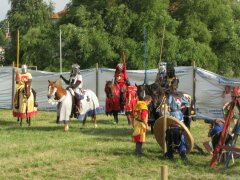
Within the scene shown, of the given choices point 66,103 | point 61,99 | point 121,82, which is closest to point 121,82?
point 121,82

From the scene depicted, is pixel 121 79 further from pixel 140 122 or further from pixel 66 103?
pixel 140 122

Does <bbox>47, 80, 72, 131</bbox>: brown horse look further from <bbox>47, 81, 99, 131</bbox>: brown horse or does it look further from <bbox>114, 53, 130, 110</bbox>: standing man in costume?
<bbox>114, 53, 130, 110</bbox>: standing man in costume

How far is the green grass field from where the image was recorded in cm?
889

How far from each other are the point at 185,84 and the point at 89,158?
7.93 meters

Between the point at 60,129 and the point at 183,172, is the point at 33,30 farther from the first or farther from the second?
the point at 183,172

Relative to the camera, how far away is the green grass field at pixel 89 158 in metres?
8.89

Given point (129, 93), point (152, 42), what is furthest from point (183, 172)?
point (152, 42)

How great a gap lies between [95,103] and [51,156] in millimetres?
4853

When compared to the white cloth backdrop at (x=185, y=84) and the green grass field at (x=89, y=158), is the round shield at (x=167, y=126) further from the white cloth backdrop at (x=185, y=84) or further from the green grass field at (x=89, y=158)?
the white cloth backdrop at (x=185, y=84)

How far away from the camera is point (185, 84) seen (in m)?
17.4

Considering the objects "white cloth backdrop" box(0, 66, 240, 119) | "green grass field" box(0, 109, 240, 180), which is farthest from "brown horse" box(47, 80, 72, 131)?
"white cloth backdrop" box(0, 66, 240, 119)

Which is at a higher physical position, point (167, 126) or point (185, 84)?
point (185, 84)

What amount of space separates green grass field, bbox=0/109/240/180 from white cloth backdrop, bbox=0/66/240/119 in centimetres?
221

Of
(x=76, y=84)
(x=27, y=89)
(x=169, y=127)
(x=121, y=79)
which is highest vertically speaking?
(x=121, y=79)
